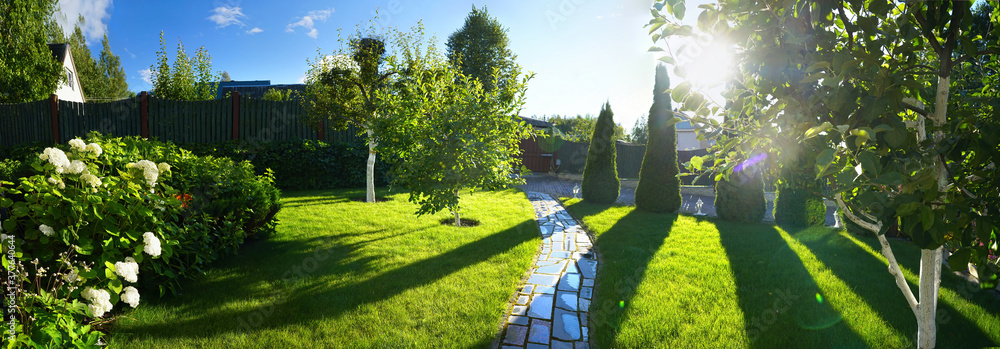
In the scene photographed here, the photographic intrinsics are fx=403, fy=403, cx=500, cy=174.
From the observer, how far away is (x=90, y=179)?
2.73 meters

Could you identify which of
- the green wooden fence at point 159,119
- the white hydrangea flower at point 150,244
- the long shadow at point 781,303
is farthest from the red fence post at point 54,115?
the long shadow at point 781,303

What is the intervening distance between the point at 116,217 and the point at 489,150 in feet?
14.0

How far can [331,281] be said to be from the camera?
14.1 feet

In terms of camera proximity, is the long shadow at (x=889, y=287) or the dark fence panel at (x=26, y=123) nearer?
the long shadow at (x=889, y=287)

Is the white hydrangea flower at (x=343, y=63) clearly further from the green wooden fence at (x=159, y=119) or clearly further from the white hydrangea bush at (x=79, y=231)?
the white hydrangea bush at (x=79, y=231)

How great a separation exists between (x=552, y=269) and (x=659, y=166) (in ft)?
17.3

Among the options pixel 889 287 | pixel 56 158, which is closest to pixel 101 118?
pixel 56 158

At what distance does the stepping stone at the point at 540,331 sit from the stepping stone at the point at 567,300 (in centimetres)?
38

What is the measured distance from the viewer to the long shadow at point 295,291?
10.6 feet

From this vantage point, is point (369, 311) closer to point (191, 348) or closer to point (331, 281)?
point (331, 281)

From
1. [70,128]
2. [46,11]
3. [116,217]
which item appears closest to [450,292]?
[116,217]

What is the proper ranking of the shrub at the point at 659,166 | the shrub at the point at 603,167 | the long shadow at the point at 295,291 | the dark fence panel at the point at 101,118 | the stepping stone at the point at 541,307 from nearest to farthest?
1. the long shadow at the point at 295,291
2. the stepping stone at the point at 541,307
3. the shrub at the point at 659,166
4. the shrub at the point at 603,167
5. the dark fence panel at the point at 101,118

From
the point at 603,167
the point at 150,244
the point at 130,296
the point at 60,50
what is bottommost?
the point at 130,296

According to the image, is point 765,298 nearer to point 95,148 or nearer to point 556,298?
point 556,298
